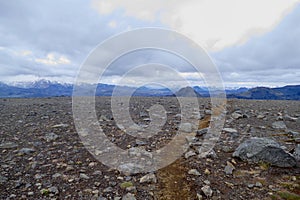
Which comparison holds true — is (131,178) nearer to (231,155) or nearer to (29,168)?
(29,168)

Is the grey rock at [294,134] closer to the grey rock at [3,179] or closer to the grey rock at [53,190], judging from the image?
the grey rock at [53,190]

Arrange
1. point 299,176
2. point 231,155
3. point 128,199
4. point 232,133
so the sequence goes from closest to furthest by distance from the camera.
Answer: point 128,199
point 299,176
point 231,155
point 232,133

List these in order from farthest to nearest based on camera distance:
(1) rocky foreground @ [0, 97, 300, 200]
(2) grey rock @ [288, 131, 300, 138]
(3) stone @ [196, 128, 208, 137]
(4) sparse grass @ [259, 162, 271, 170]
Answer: (3) stone @ [196, 128, 208, 137]
(2) grey rock @ [288, 131, 300, 138]
(4) sparse grass @ [259, 162, 271, 170]
(1) rocky foreground @ [0, 97, 300, 200]

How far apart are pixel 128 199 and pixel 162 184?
1.06m

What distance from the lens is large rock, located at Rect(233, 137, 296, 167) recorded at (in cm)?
718

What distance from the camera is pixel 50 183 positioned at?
6.15 m

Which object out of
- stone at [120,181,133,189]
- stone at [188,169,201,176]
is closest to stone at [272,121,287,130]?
stone at [188,169,201,176]

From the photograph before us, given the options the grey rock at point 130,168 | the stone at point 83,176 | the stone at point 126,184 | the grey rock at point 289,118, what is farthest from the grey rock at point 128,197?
the grey rock at point 289,118

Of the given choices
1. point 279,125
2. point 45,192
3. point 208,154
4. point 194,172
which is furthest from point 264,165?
point 45,192

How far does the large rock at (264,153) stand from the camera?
23.6 feet

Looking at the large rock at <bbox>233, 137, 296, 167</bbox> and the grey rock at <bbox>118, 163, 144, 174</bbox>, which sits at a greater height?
the large rock at <bbox>233, 137, 296, 167</bbox>

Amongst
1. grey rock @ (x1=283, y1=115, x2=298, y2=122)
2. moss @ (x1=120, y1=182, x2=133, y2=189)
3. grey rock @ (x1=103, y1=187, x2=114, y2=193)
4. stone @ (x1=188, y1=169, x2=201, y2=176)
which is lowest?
grey rock @ (x1=103, y1=187, x2=114, y2=193)

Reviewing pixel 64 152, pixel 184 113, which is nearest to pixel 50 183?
pixel 64 152

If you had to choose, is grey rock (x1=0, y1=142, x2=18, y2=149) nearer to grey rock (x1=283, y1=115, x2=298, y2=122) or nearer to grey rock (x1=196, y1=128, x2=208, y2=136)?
grey rock (x1=196, y1=128, x2=208, y2=136)
